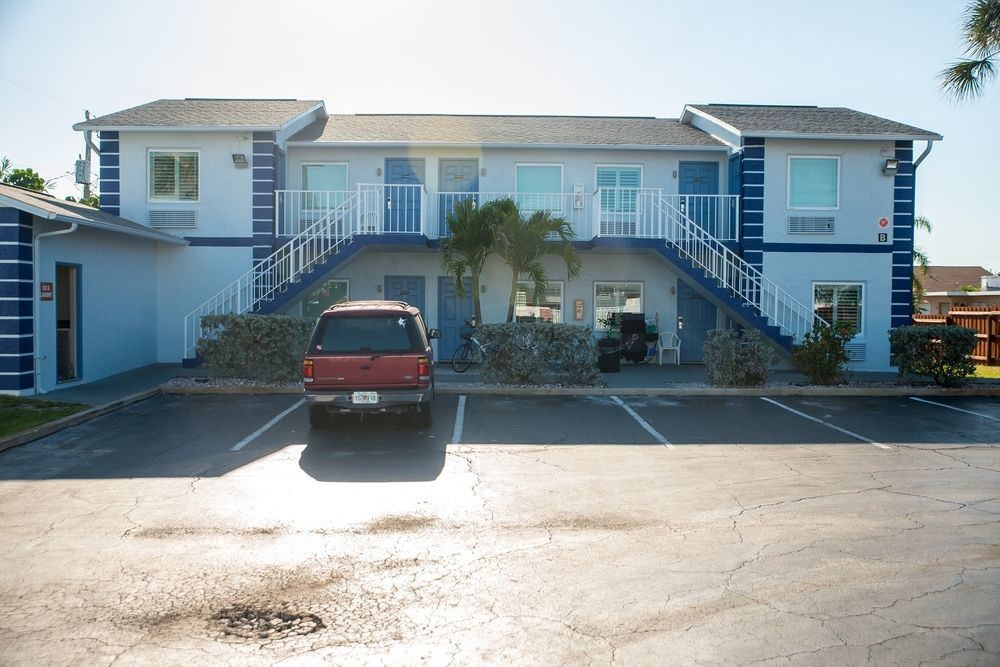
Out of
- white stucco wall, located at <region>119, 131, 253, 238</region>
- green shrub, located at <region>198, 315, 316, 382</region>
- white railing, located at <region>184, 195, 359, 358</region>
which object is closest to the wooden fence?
white railing, located at <region>184, 195, 359, 358</region>

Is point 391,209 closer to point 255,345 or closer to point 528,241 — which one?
point 528,241

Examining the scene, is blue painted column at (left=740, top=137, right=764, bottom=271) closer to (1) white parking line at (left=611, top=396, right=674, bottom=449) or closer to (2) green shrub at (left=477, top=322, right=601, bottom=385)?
(2) green shrub at (left=477, top=322, right=601, bottom=385)

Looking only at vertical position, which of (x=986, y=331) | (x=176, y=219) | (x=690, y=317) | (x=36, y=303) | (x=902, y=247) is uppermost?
(x=176, y=219)

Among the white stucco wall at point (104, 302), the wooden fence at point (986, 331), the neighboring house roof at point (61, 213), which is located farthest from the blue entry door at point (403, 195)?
the wooden fence at point (986, 331)

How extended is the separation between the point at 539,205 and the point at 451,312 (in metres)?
3.36

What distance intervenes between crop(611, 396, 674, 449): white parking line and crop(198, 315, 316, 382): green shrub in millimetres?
5705

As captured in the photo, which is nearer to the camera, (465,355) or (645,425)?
(645,425)

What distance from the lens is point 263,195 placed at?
60.3ft

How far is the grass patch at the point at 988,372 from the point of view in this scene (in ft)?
60.8

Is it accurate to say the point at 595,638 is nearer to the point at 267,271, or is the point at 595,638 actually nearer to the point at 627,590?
the point at 627,590

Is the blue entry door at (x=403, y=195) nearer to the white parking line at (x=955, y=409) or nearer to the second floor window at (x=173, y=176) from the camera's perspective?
the second floor window at (x=173, y=176)

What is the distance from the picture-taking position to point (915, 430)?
11.2 meters

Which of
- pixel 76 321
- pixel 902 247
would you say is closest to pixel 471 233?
pixel 76 321

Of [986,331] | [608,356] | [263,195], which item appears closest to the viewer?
[608,356]
